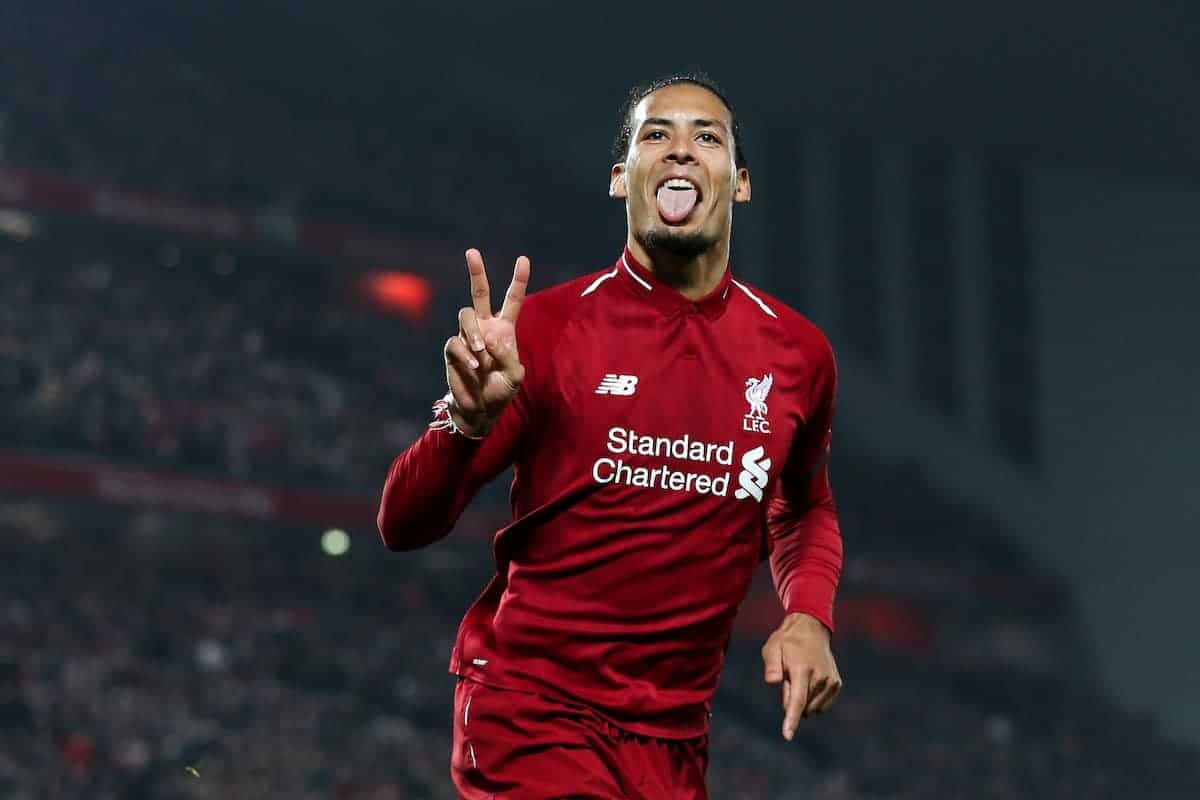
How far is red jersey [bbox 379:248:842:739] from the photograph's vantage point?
3.23m

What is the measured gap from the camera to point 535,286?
25.3 metres

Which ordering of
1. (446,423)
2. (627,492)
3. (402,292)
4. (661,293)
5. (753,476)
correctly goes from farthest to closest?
(402,292)
(661,293)
(753,476)
(627,492)
(446,423)

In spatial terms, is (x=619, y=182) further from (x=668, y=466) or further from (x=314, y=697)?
(x=314, y=697)

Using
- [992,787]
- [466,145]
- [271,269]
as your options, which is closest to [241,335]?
[271,269]

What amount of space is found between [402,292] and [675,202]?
69.6 ft

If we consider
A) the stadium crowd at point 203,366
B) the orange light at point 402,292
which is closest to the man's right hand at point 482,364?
the stadium crowd at point 203,366

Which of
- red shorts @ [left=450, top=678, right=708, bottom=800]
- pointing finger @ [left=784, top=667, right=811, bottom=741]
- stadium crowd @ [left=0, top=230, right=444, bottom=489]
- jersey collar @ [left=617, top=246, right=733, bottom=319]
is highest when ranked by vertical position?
stadium crowd @ [left=0, top=230, right=444, bottom=489]

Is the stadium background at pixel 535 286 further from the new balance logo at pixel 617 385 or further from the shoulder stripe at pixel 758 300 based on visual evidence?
the new balance logo at pixel 617 385

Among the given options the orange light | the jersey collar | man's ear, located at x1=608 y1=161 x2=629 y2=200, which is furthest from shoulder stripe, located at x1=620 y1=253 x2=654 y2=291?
the orange light

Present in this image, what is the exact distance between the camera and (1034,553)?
26.7 metres

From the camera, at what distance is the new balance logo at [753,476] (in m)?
3.37

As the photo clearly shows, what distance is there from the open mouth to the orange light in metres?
21.0

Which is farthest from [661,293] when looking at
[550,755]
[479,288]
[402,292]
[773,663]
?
[402,292]

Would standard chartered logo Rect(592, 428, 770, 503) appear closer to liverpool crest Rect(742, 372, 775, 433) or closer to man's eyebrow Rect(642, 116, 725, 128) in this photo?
liverpool crest Rect(742, 372, 775, 433)
